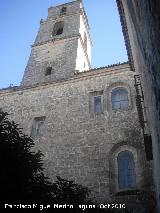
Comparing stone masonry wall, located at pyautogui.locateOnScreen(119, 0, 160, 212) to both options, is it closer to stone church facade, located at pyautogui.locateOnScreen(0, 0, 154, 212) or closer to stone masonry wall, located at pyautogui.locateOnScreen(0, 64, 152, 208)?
stone church facade, located at pyautogui.locateOnScreen(0, 0, 154, 212)

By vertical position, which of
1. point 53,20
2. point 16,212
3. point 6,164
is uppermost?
point 53,20

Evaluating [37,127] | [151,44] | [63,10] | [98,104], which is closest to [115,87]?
[98,104]

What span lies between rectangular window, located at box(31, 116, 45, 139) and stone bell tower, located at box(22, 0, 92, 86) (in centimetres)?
254

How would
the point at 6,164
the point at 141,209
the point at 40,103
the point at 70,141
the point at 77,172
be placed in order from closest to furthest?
the point at 6,164
the point at 141,209
the point at 77,172
the point at 70,141
the point at 40,103

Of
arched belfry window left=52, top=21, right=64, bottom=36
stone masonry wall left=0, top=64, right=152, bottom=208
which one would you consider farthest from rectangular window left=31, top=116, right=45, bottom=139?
arched belfry window left=52, top=21, right=64, bottom=36

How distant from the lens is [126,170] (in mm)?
12336

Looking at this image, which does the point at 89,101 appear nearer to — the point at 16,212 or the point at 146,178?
the point at 146,178

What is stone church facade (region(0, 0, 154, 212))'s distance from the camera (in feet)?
39.2

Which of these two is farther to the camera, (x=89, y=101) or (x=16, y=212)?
(x=89, y=101)

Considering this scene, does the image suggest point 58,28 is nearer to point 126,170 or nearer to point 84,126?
point 84,126

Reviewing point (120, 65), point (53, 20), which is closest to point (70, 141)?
point (120, 65)

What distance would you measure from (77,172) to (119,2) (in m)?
7.25

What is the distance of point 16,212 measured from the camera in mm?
6129

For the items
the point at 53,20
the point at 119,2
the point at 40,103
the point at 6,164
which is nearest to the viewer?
the point at 6,164
